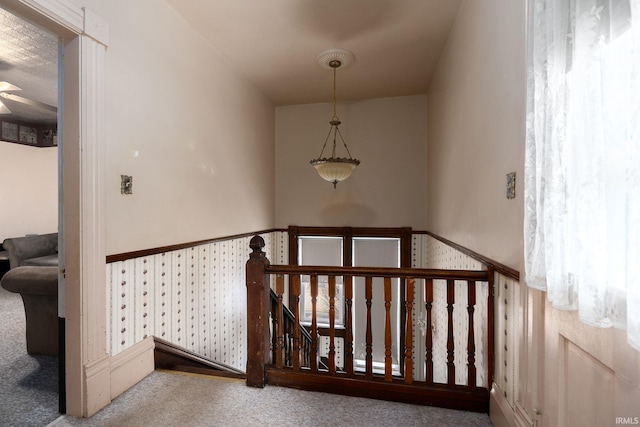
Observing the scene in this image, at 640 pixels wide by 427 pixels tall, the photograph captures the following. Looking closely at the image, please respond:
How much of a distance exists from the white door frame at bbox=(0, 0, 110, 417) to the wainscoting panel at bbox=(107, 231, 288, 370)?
0.43ft

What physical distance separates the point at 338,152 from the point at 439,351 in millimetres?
2948

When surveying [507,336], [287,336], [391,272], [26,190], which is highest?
[26,190]

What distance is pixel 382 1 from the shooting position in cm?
230

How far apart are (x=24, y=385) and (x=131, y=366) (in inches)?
30.6

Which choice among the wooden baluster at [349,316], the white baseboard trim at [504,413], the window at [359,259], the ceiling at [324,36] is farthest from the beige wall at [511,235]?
the window at [359,259]

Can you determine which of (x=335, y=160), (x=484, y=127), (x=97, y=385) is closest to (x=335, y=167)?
(x=335, y=160)

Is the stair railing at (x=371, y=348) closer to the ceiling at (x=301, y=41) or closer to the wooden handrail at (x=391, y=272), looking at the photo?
the wooden handrail at (x=391, y=272)

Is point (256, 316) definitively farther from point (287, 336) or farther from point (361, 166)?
point (361, 166)

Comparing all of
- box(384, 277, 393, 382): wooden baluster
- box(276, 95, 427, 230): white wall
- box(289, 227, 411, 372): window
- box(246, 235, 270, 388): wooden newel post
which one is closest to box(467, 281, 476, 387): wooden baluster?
box(384, 277, 393, 382): wooden baluster

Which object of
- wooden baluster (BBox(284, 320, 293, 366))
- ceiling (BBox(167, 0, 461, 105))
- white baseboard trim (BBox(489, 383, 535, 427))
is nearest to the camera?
white baseboard trim (BBox(489, 383, 535, 427))

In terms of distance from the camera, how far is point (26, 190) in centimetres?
576

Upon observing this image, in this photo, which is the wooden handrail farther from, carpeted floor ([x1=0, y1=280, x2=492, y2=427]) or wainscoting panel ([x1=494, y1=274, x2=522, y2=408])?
carpeted floor ([x1=0, y1=280, x2=492, y2=427])

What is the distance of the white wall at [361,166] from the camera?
432 centimetres

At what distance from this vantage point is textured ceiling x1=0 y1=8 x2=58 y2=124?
7.98 ft
